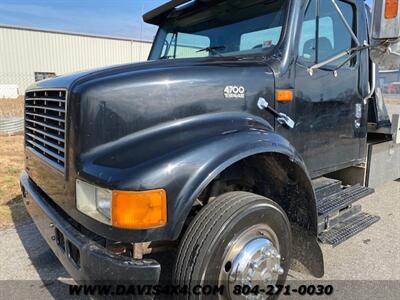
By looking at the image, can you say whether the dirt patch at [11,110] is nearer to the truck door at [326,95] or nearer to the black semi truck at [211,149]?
the black semi truck at [211,149]

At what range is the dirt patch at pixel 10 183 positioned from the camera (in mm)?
4457

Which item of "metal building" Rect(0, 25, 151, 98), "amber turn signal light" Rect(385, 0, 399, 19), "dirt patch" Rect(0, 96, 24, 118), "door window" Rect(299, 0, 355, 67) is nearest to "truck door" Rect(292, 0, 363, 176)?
"door window" Rect(299, 0, 355, 67)

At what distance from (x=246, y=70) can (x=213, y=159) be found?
0.82 meters

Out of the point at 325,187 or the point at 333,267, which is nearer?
the point at 333,267

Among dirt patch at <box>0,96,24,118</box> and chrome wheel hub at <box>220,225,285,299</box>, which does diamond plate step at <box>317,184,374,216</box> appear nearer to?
chrome wheel hub at <box>220,225,285,299</box>

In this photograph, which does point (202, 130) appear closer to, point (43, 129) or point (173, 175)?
point (173, 175)

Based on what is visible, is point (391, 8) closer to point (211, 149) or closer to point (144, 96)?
point (211, 149)

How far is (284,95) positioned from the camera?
9.04 ft

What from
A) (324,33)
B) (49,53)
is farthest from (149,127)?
(49,53)

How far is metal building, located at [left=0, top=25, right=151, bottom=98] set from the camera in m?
28.3

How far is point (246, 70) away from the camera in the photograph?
8.32 ft

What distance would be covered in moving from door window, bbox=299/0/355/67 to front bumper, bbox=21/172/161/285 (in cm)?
194

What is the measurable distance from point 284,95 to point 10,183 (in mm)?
4581

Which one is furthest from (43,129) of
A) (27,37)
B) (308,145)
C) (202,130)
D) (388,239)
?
(27,37)
